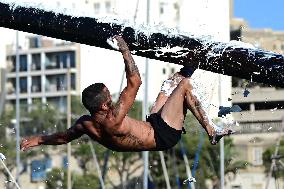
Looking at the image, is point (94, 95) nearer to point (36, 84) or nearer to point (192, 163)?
point (192, 163)

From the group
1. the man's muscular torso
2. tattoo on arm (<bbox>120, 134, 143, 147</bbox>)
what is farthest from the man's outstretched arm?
tattoo on arm (<bbox>120, 134, 143, 147</bbox>)

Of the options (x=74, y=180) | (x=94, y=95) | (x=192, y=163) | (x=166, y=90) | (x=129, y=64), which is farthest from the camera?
(x=192, y=163)

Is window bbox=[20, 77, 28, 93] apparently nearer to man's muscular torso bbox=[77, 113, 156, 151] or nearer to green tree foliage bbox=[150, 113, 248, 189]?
green tree foliage bbox=[150, 113, 248, 189]

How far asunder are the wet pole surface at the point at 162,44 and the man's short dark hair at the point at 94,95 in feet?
1.26

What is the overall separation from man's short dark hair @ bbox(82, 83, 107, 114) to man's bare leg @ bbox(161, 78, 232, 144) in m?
0.73

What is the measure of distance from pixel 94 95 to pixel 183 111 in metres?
1.00

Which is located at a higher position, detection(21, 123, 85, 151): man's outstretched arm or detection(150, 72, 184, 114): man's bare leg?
detection(150, 72, 184, 114): man's bare leg

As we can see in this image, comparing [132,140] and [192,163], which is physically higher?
[132,140]

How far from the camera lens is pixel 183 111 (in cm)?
1216

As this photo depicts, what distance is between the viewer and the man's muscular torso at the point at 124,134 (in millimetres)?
11945

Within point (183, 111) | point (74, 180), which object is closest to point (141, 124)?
point (183, 111)

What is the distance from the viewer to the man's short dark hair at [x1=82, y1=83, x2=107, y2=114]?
11.6 meters

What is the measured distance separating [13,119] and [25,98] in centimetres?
2921

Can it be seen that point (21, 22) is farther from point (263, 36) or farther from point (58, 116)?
point (263, 36)
